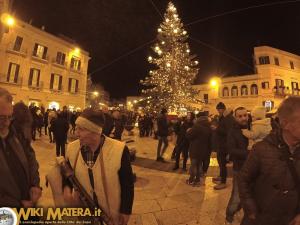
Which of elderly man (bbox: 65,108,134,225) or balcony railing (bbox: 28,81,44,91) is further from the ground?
balcony railing (bbox: 28,81,44,91)

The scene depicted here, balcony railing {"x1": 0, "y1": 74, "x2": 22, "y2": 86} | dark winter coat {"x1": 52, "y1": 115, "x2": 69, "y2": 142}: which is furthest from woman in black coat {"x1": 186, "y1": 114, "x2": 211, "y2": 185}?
balcony railing {"x1": 0, "y1": 74, "x2": 22, "y2": 86}

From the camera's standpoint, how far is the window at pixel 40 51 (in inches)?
1211

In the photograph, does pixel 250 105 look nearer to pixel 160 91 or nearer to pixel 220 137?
pixel 160 91

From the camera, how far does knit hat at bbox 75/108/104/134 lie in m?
2.39

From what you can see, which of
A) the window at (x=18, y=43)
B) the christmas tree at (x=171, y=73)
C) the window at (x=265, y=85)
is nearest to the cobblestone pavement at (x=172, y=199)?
the christmas tree at (x=171, y=73)

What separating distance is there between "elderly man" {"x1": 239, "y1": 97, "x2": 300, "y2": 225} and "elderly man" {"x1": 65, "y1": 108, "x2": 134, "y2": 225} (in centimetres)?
114

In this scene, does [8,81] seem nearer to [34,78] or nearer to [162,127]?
Result: [34,78]

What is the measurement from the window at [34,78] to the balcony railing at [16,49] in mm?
2303

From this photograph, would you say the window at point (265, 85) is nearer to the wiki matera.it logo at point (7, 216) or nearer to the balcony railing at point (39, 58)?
the balcony railing at point (39, 58)

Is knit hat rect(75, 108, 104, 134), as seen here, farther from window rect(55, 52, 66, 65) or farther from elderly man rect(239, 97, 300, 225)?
window rect(55, 52, 66, 65)

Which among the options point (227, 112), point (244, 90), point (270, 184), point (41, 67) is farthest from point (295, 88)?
point (270, 184)

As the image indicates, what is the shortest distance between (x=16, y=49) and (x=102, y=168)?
1203 inches

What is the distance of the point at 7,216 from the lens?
2207mm

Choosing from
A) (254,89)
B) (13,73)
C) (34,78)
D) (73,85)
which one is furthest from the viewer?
(254,89)
